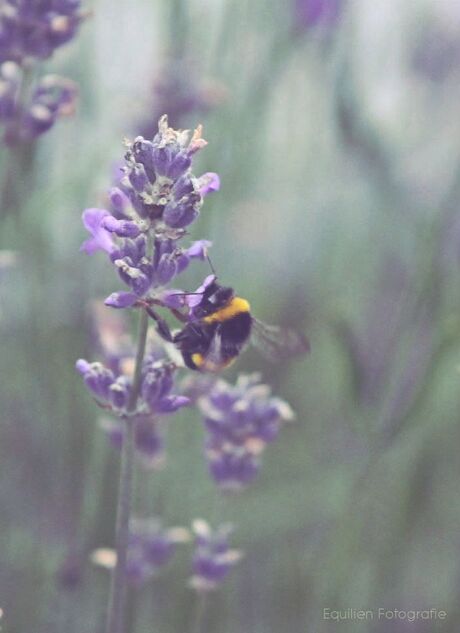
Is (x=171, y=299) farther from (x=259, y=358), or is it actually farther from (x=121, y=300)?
(x=259, y=358)

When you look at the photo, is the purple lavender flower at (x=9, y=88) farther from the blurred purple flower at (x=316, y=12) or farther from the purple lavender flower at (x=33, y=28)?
the blurred purple flower at (x=316, y=12)

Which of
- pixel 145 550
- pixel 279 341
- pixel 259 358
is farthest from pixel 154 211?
pixel 259 358

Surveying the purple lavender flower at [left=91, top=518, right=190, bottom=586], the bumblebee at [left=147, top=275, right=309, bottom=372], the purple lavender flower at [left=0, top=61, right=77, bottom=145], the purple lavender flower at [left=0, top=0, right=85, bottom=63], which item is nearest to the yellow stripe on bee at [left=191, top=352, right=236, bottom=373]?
the bumblebee at [left=147, top=275, right=309, bottom=372]

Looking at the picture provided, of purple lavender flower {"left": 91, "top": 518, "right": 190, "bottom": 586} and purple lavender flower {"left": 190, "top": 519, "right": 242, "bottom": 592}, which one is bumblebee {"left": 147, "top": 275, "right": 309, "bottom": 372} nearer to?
purple lavender flower {"left": 190, "top": 519, "right": 242, "bottom": 592}

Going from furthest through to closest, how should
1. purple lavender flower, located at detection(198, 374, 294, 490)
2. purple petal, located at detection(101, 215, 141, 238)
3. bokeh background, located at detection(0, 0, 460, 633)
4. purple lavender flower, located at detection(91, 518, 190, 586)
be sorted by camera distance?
bokeh background, located at detection(0, 0, 460, 633), purple lavender flower, located at detection(91, 518, 190, 586), purple lavender flower, located at detection(198, 374, 294, 490), purple petal, located at detection(101, 215, 141, 238)

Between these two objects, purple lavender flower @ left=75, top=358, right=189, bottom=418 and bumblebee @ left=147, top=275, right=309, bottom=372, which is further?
bumblebee @ left=147, top=275, right=309, bottom=372

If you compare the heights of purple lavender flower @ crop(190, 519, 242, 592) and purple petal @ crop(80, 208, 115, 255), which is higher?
purple petal @ crop(80, 208, 115, 255)

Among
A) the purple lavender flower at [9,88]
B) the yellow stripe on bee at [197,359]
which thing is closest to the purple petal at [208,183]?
the yellow stripe on bee at [197,359]

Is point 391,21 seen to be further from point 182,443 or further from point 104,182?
point 182,443
